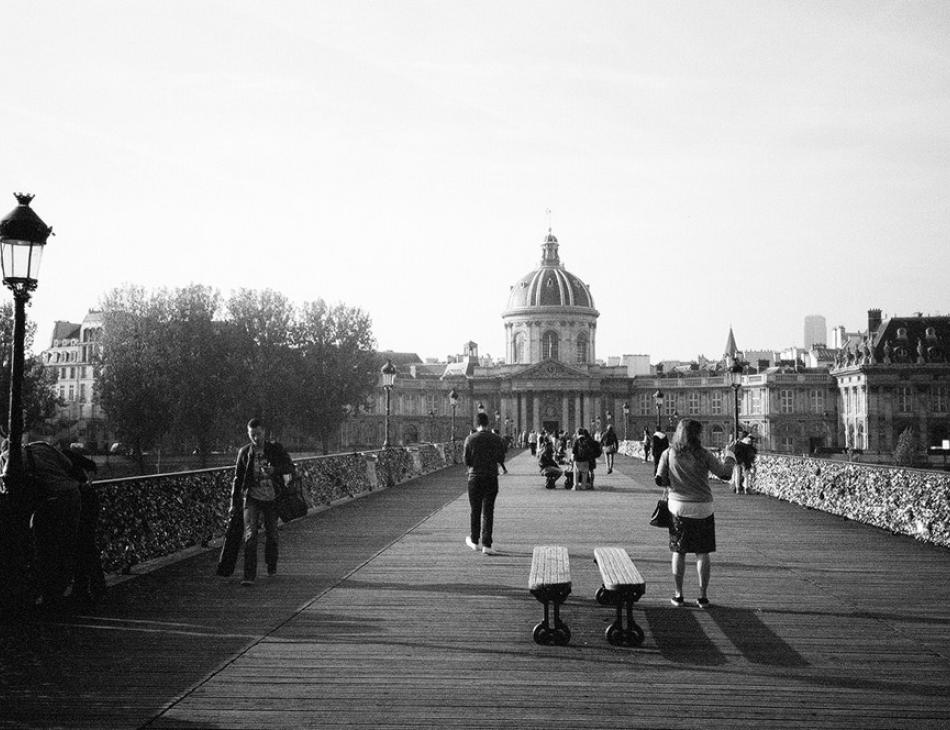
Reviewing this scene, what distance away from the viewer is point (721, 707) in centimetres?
→ 754

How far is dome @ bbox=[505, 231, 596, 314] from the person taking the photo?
463ft

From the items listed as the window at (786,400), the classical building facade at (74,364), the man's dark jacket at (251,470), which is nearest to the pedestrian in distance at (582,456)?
the man's dark jacket at (251,470)

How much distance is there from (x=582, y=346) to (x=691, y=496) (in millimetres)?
132346

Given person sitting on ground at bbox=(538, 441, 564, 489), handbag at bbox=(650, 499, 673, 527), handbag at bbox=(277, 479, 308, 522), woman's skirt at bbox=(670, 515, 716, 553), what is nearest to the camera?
woman's skirt at bbox=(670, 515, 716, 553)

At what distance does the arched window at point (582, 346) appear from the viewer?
142750 mm

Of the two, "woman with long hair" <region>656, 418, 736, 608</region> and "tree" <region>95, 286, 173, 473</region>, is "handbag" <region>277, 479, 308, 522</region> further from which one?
"tree" <region>95, 286, 173, 473</region>

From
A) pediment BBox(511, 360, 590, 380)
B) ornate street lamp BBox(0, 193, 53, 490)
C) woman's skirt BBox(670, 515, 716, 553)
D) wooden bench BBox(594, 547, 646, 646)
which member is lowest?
wooden bench BBox(594, 547, 646, 646)

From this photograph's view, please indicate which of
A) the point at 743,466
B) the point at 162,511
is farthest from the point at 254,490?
the point at 743,466

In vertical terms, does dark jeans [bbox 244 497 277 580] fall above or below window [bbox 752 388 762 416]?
below

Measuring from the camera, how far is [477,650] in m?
9.32

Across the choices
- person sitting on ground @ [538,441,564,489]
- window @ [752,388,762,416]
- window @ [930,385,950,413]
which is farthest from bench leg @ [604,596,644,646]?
window @ [752,388,762,416]

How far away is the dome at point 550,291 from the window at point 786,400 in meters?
26.7

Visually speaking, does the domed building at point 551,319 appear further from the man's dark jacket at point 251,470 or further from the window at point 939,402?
the man's dark jacket at point 251,470

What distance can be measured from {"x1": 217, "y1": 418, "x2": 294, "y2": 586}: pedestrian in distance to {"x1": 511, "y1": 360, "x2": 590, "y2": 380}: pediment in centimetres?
12557
